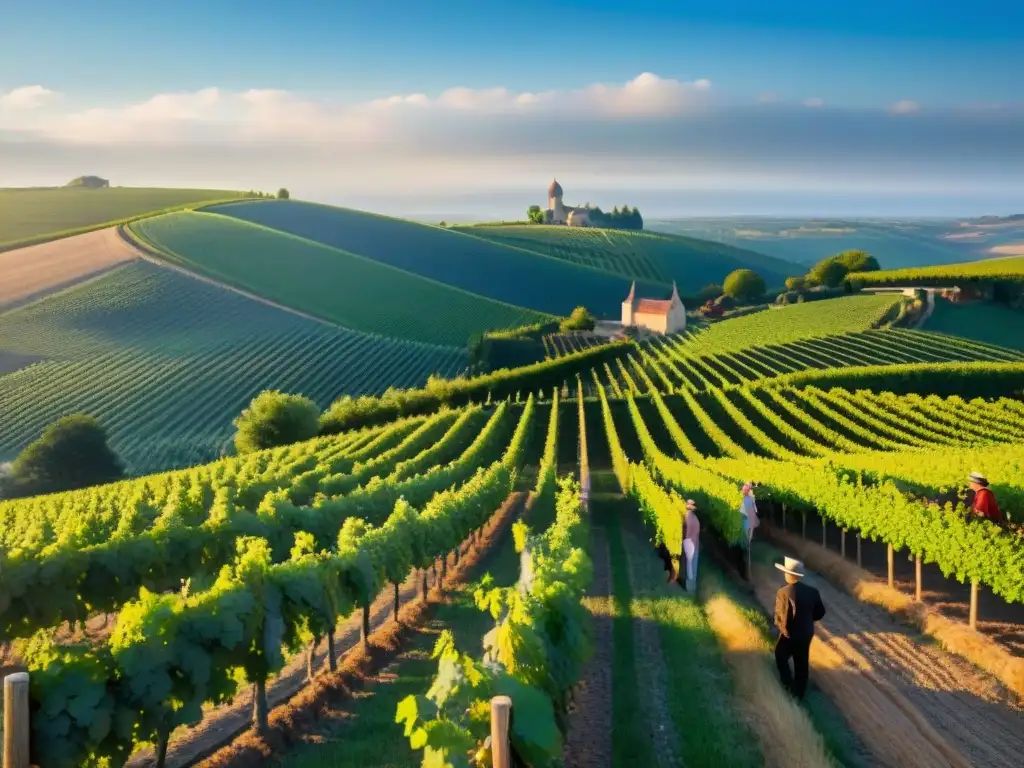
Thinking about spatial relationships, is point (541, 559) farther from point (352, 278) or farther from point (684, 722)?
point (352, 278)

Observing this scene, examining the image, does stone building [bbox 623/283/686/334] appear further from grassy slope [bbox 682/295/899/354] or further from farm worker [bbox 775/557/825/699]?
farm worker [bbox 775/557/825/699]

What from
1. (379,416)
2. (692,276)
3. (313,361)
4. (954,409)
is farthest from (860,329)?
(692,276)

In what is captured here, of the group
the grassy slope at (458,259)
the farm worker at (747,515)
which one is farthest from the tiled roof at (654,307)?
the farm worker at (747,515)

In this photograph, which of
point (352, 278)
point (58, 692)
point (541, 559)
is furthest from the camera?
point (352, 278)

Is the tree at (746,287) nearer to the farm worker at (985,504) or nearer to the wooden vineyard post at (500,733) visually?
the farm worker at (985,504)

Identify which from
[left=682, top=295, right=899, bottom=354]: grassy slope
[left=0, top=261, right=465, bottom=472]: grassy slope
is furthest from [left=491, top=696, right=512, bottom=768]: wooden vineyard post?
[left=682, top=295, right=899, bottom=354]: grassy slope

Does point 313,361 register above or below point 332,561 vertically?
below

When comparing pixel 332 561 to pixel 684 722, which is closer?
pixel 684 722
